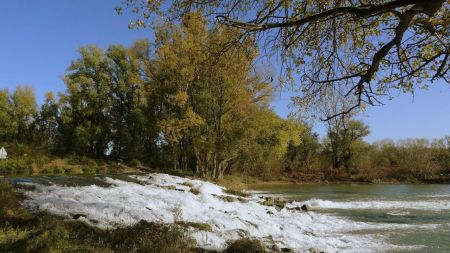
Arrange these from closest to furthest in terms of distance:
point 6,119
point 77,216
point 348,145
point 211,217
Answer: point 77,216
point 211,217
point 6,119
point 348,145

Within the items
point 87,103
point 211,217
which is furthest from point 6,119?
point 211,217

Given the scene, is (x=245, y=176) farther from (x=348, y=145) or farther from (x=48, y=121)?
(x=48, y=121)

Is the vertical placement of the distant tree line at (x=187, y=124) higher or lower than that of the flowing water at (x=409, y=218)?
higher

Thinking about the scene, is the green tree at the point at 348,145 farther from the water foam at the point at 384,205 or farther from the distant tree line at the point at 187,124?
the water foam at the point at 384,205

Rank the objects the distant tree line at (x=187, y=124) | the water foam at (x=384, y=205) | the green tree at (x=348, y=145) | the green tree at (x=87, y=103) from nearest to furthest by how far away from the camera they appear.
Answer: the water foam at (x=384, y=205), the distant tree line at (x=187, y=124), the green tree at (x=87, y=103), the green tree at (x=348, y=145)

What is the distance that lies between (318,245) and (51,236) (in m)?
7.80

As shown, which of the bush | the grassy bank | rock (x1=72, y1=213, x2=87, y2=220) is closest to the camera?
the grassy bank

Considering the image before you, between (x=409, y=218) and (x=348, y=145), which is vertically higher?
(x=348, y=145)

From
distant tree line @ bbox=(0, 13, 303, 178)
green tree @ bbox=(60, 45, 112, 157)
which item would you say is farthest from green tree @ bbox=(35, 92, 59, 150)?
green tree @ bbox=(60, 45, 112, 157)

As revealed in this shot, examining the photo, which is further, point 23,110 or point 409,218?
point 23,110

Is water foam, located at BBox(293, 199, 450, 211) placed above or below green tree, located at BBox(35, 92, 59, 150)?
below

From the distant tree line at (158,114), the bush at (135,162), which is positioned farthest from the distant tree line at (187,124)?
the bush at (135,162)

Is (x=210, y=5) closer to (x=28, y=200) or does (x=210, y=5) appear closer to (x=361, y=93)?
(x=361, y=93)

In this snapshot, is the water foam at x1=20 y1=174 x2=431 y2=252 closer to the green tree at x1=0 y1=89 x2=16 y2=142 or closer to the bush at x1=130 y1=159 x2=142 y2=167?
the bush at x1=130 y1=159 x2=142 y2=167
